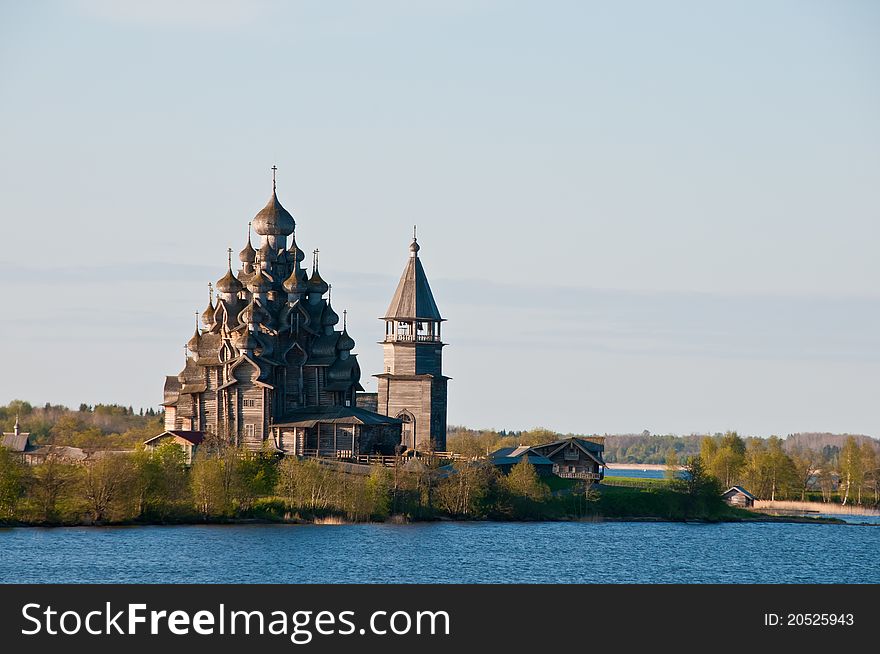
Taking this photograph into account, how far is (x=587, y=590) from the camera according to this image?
186ft

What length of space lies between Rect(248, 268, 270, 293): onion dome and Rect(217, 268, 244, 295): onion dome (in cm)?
66

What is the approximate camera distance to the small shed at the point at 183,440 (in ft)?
298

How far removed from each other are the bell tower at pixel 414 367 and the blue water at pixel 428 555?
1387 cm

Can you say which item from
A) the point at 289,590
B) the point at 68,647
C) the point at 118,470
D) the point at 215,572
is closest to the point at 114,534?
the point at 118,470

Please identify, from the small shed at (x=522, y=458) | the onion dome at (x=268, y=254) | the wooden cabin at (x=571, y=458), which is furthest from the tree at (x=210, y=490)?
the wooden cabin at (x=571, y=458)

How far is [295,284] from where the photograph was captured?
97188mm

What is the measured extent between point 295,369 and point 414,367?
609cm

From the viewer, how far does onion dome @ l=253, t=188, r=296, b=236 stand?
99.2 meters

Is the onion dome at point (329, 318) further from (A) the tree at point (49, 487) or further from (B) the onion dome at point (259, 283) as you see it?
(A) the tree at point (49, 487)

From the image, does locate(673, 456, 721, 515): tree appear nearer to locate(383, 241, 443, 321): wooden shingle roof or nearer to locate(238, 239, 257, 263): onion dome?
locate(383, 241, 443, 321): wooden shingle roof

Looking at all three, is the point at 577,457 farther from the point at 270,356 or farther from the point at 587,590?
the point at 587,590

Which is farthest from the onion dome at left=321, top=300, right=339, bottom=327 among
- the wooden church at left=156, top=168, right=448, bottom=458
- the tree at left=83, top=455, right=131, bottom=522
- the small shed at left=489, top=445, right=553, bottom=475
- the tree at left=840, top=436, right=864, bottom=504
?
the tree at left=840, top=436, right=864, bottom=504

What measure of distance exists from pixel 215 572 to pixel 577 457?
41725 mm

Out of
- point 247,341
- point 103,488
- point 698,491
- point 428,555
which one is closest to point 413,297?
point 247,341
